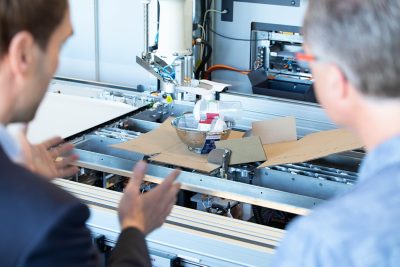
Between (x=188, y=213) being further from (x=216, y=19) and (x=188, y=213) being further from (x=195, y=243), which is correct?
(x=216, y=19)

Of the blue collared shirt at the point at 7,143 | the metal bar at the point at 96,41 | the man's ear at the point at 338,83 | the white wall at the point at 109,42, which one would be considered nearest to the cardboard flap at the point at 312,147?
the man's ear at the point at 338,83

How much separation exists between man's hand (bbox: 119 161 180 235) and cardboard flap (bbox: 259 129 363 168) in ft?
1.90

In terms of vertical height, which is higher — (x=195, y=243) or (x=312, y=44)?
(x=312, y=44)

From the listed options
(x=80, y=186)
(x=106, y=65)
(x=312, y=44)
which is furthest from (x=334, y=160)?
(x=106, y=65)

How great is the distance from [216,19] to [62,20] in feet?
7.97

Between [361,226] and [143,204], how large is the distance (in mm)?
618

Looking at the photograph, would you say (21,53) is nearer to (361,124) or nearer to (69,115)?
(361,124)

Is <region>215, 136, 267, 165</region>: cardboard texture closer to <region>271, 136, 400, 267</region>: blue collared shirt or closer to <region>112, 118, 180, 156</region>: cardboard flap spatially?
<region>112, 118, 180, 156</region>: cardboard flap

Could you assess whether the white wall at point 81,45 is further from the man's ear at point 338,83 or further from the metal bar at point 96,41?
the man's ear at point 338,83

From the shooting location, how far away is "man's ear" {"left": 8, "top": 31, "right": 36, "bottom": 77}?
1.01m

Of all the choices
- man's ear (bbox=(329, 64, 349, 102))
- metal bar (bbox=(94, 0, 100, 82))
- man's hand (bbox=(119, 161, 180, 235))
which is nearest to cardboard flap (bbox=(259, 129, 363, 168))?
man's hand (bbox=(119, 161, 180, 235))

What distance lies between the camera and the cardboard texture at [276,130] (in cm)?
226

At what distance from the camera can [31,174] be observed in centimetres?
104

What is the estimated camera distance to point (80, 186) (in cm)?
205
